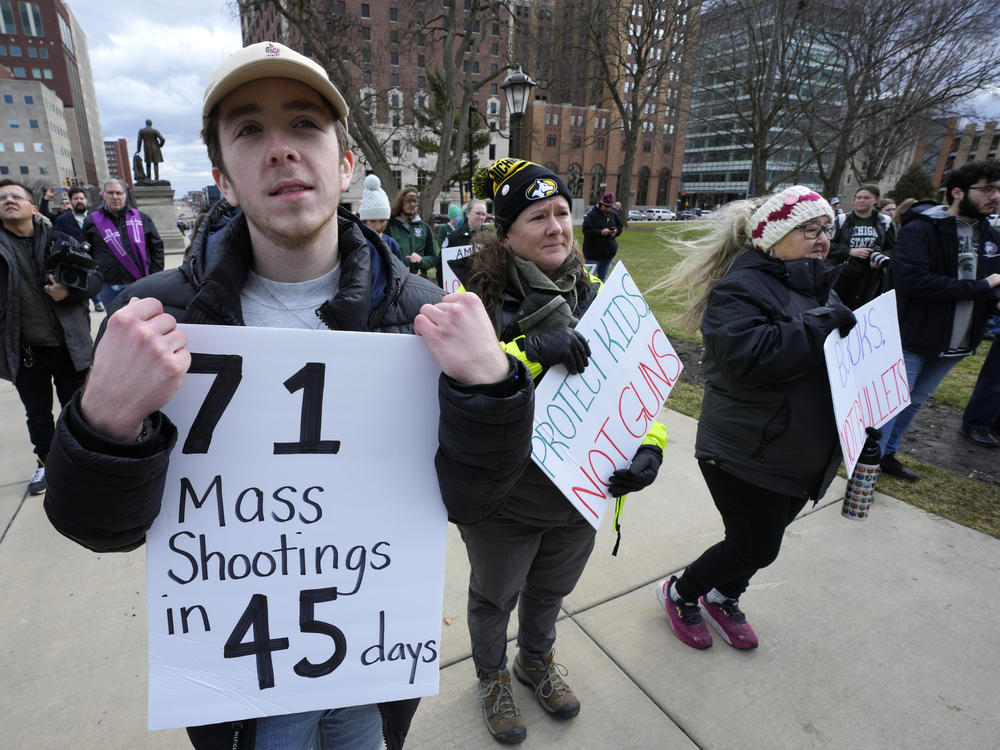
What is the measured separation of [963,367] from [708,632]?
6481 mm

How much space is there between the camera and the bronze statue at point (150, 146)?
674 inches

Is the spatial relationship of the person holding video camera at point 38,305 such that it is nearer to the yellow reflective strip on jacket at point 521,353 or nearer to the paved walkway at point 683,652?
the paved walkway at point 683,652

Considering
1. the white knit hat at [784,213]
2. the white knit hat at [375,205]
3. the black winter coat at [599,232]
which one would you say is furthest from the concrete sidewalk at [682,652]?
the black winter coat at [599,232]

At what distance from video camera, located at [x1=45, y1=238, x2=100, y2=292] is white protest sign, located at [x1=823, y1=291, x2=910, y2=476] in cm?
408

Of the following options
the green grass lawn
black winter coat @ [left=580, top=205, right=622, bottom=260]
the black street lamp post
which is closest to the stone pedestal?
the black street lamp post

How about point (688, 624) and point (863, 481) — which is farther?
point (863, 481)

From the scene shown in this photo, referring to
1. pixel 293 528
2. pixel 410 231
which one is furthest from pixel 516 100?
pixel 293 528

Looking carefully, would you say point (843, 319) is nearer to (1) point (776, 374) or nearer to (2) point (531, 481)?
(1) point (776, 374)

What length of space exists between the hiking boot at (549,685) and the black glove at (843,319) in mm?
1666

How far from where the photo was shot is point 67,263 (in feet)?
10.9

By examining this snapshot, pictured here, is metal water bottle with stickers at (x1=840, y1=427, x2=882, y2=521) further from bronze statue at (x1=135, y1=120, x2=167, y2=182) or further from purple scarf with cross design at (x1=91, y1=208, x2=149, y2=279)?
bronze statue at (x1=135, y1=120, x2=167, y2=182)

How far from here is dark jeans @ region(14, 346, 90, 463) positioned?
336 centimetres

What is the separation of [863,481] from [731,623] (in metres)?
0.98

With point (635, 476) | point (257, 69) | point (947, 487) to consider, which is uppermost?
point (257, 69)
